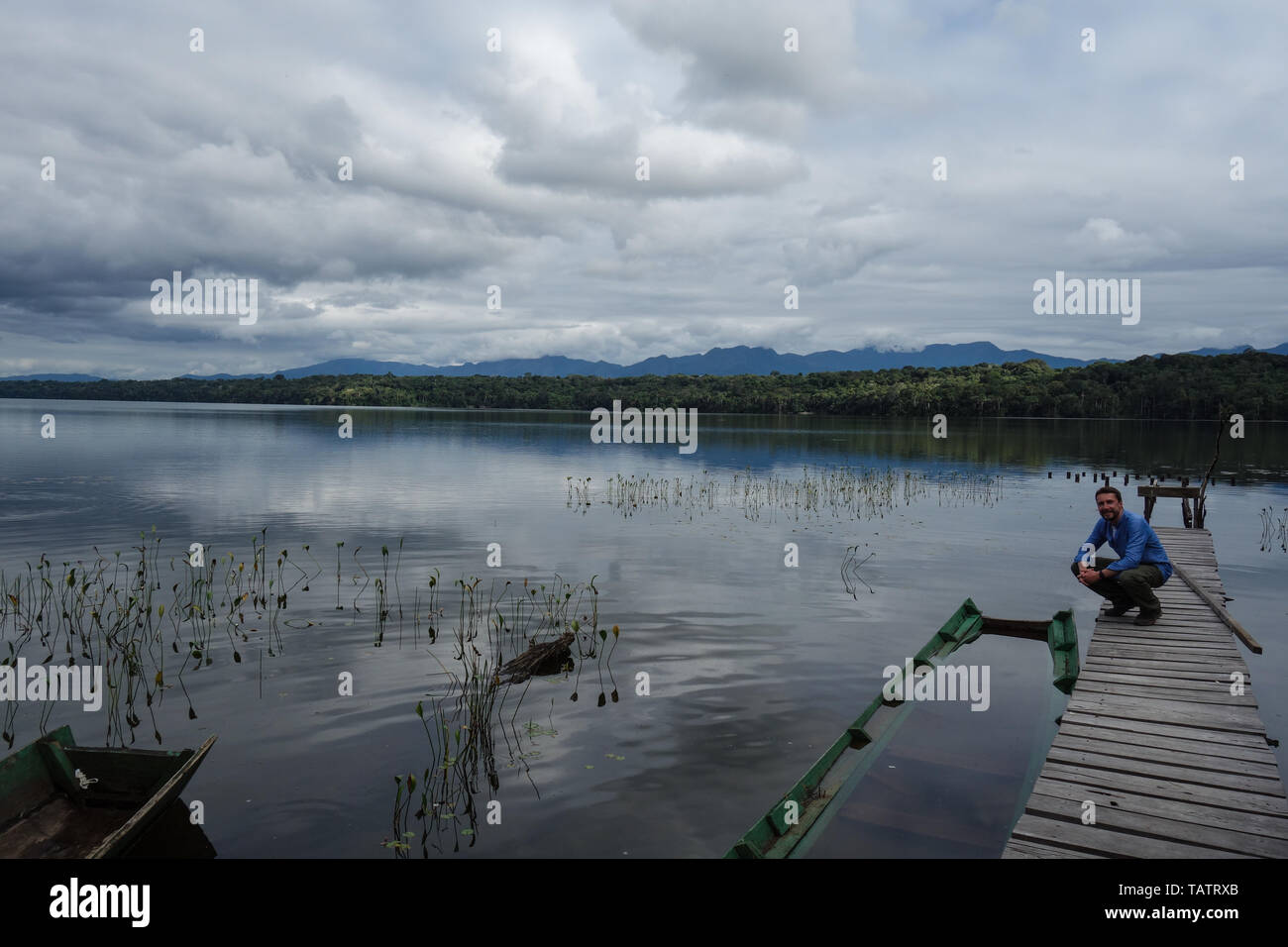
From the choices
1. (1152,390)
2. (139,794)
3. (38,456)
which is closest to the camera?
(139,794)

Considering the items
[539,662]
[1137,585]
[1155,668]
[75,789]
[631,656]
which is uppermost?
[1137,585]

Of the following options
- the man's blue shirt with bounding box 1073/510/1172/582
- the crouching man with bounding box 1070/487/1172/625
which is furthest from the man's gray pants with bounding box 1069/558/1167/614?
the man's blue shirt with bounding box 1073/510/1172/582

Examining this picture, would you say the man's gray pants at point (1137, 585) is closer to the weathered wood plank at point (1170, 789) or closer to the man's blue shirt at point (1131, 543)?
the man's blue shirt at point (1131, 543)

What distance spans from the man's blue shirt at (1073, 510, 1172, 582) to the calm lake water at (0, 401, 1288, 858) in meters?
2.73

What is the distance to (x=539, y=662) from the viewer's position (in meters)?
14.5

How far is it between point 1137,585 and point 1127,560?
56 centimetres

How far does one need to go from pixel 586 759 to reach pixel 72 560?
65.8 ft

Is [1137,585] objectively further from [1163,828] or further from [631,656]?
[631,656]

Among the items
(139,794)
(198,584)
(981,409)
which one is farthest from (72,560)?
(981,409)

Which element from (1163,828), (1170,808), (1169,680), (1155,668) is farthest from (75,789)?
(1155,668)

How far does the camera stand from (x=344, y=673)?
14.2m

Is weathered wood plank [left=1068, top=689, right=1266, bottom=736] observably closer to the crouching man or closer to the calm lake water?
the calm lake water
